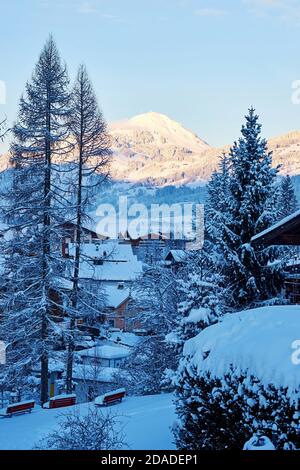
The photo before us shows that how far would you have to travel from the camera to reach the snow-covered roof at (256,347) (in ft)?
20.0

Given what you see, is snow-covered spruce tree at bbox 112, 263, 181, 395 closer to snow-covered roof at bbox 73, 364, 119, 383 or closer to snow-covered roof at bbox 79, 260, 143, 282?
snow-covered roof at bbox 73, 364, 119, 383

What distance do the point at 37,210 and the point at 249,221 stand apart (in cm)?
769

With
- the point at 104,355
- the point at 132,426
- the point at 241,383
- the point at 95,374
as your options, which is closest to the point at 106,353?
the point at 104,355

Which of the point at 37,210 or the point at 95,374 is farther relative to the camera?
the point at 95,374

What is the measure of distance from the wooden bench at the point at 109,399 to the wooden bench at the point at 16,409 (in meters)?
2.13

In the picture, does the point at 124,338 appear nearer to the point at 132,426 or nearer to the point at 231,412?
the point at 132,426

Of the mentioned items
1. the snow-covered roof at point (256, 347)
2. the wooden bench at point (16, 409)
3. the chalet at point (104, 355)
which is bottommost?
the chalet at point (104, 355)

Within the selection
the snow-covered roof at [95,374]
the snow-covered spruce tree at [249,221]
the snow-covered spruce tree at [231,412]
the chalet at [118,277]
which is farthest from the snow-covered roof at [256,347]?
the chalet at [118,277]

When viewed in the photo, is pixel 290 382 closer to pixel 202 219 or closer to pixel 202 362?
pixel 202 362

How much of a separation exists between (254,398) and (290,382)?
2.01ft

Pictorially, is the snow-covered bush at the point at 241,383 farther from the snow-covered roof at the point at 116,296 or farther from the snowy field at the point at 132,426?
the snow-covered roof at the point at 116,296

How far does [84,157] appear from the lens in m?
20.1

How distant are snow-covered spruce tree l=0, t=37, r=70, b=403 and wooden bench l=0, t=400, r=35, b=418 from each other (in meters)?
2.54

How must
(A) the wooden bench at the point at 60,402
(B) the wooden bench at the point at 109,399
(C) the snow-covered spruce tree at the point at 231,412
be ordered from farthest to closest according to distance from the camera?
(A) the wooden bench at the point at 60,402, (B) the wooden bench at the point at 109,399, (C) the snow-covered spruce tree at the point at 231,412
